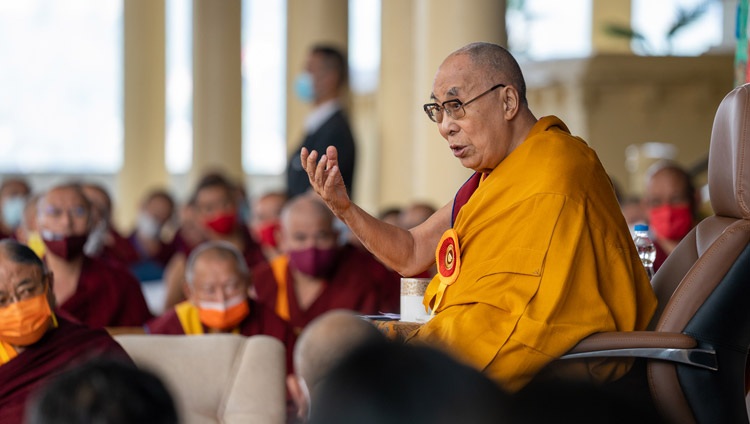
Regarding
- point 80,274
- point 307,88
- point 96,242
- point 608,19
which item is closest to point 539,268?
point 80,274

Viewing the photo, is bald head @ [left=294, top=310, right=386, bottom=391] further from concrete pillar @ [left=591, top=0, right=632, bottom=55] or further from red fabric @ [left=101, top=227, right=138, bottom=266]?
concrete pillar @ [left=591, top=0, right=632, bottom=55]

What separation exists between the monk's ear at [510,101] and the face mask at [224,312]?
7.76ft

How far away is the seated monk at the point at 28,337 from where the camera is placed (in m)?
4.05

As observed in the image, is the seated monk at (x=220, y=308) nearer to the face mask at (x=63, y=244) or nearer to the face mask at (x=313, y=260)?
the face mask at (x=63, y=244)

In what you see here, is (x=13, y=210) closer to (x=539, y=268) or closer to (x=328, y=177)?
(x=328, y=177)

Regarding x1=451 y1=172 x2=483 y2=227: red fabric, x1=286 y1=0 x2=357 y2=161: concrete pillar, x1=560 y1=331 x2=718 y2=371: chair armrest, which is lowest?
x1=560 y1=331 x2=718 y2=371: chair armrest

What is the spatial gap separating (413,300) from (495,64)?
2.35ft

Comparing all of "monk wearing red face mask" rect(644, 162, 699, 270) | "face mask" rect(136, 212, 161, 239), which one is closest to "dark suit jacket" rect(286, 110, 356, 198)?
"monk wearing red face mask" rect(644, 162, 699, 270)

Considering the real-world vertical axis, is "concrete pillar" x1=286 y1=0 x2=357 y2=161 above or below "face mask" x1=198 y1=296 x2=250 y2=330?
above

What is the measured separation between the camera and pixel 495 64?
3400mm

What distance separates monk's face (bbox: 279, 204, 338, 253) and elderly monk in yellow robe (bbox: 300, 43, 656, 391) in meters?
2.79

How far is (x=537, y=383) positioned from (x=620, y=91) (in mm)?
9752

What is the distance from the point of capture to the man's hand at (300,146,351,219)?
132 inches

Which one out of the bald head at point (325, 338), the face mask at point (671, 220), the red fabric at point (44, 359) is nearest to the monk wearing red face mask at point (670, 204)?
the face mask at point (671, 220)
